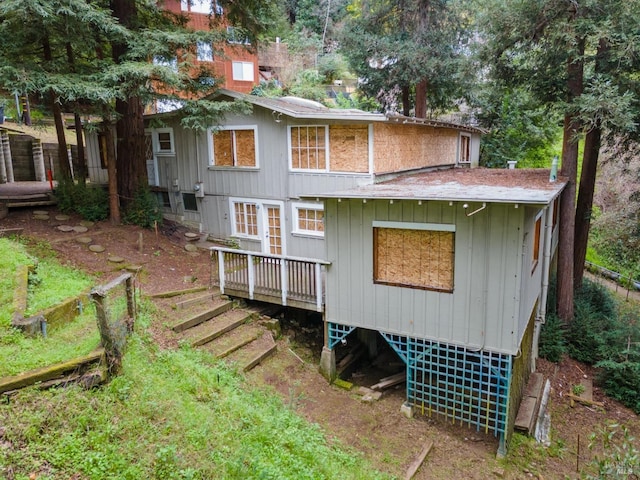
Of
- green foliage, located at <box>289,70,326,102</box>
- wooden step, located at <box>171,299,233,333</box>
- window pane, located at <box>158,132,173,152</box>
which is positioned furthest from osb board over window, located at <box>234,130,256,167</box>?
green foliage, located at <box>289,70,326,102</box>

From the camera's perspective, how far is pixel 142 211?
14.1 meters

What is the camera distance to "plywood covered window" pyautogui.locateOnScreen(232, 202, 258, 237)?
1393cm

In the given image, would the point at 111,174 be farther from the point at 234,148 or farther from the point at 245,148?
the point at 245,148

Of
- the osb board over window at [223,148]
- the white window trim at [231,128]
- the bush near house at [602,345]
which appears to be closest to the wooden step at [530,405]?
the bush near house at [602,345]

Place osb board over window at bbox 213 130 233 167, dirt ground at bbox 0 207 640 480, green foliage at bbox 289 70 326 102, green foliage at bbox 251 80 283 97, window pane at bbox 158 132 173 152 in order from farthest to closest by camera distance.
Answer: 1. green foliage at bbox 289 70 326 102
2. green foliage at bbox 251 80 283 97
3. window pane at bbox 158 132 173 152
4. osb board over window at bbox 213 130 233 167
5. dirt ground at bbox 0 207 640 480

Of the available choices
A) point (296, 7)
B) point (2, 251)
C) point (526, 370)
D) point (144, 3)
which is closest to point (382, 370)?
point (526, 370)

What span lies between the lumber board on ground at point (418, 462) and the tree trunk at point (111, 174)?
10.8 m

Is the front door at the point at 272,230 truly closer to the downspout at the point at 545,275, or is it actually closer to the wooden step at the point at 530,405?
the downspout at the point at 545,275

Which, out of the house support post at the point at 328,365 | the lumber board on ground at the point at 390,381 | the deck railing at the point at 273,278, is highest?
the deck railing at the point at 273,278

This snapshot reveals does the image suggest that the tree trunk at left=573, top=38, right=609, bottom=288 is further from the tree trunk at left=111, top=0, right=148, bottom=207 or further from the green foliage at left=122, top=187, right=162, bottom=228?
the tree trunk at left=111, top=0, right=148, bottom=207

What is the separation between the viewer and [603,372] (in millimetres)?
11320

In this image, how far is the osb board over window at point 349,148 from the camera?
1162 cm

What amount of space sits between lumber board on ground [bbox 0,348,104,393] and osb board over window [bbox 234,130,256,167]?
29.6ft

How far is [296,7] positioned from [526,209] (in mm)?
37245
